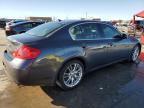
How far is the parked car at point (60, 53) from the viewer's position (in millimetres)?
3480

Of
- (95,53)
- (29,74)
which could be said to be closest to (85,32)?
(95,53)

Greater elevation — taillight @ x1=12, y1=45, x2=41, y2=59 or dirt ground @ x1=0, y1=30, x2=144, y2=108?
taillight @ x1=12, y1=45, x2=41, y2=59

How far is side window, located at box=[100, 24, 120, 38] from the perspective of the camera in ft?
16.6

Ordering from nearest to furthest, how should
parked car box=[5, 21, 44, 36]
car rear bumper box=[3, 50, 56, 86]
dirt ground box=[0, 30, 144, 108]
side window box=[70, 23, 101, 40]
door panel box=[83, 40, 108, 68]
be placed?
car rear bumper box=[3, 50, 56, 86] → dirt ground box=[0, 30, 144, 108] → side window box=[70, 23, 101, 40] → door panel box=[83, 40, 108, 68] → parked car box=[5, 21, 44, 36]

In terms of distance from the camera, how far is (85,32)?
4.51 metres

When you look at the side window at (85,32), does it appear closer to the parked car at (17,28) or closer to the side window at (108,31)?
the side window at (108,31)

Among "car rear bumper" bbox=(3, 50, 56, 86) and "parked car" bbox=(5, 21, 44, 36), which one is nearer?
"car rear bumper" bbox=(3, 50, 56, 86)

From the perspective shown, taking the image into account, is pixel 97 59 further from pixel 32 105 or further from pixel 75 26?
pixel 32 105

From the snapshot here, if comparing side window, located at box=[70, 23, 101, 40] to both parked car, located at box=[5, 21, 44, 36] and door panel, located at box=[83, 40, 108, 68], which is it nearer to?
door panel, located at box=[83, 40, 108, 68]

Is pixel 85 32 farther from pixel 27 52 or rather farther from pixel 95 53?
pixel 27 52

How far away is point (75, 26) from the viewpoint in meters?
4.32

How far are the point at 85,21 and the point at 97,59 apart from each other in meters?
→ 1.00

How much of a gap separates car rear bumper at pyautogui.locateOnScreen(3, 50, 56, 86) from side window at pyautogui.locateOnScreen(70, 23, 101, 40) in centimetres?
108

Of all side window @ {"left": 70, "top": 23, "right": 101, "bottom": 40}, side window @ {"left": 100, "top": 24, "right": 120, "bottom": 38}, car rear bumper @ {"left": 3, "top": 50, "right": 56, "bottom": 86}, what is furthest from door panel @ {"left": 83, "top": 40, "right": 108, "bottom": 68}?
car rear bumper @ {"left": 3, "top": 50, "right": 56, "bottom": 86}
